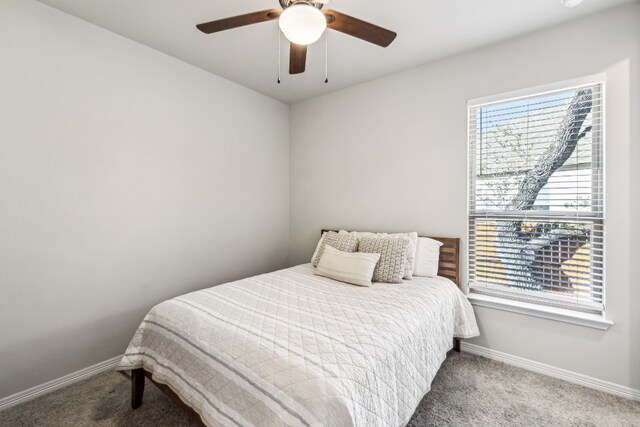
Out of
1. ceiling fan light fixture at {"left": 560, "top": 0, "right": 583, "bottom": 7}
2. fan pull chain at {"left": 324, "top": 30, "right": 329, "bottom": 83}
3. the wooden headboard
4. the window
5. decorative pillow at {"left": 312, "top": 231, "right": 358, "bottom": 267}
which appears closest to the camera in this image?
ceiling fan light fixture at {"left": 560, "top": 0, "right": 583, "bottom": 7}

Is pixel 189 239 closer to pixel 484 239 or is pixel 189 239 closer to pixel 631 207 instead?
pixel 484 239

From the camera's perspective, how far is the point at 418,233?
2799 millimetres

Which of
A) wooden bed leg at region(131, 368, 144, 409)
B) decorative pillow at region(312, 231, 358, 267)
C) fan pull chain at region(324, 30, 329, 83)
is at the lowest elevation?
wooden bed leg at region(131, 368, 144, 409)

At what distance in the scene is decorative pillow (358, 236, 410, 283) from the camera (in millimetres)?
2359

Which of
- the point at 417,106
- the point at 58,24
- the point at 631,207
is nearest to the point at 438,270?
the point at 631,207

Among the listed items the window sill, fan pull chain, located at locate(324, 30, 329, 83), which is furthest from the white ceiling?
the window sill

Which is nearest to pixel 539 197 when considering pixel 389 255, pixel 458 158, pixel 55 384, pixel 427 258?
pixel 458 158

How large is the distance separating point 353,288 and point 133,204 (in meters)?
1.97

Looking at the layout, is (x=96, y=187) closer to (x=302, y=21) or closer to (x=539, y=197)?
(x=302, y=21)

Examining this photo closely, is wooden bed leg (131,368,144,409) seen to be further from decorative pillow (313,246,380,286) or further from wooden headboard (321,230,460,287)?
wooden headboard (321,230,460,287)

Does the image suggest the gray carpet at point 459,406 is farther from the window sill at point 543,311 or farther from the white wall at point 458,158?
the window sill at point 543,311

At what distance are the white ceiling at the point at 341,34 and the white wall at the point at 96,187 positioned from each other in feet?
0.69

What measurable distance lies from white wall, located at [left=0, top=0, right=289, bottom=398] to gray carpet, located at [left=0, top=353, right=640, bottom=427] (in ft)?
0.84

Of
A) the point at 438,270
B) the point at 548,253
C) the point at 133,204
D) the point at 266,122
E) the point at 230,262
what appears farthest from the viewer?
the point at 266,122
